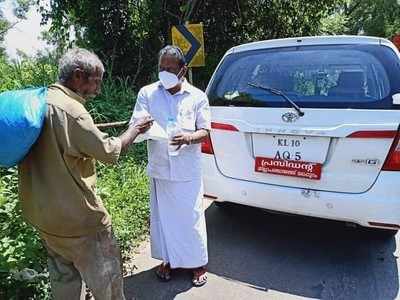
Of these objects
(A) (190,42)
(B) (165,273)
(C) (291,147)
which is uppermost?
(A) (190,42)

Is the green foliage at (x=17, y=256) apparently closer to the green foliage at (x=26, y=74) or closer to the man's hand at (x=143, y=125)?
the man's hand at (x=143, y=125)

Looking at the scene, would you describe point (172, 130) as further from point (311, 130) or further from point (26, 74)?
point (26, 74)

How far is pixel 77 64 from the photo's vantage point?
2.10 m

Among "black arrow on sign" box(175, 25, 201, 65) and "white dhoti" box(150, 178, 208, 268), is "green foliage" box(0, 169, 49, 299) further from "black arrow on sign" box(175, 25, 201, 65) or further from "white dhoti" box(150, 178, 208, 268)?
"black arrow on sign" box(175, 25, 201, 65)

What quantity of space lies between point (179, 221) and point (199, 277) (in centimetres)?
49

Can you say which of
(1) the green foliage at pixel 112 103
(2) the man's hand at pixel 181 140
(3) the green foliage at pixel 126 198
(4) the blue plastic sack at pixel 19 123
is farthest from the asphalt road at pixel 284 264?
(1) the green foliage at pixel 112 103

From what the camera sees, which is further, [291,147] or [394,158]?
[291,147]

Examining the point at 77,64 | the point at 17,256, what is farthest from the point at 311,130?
the point at 17,256

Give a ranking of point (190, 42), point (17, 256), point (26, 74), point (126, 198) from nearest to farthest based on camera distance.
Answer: point (17, 256), point (126, 198), point (190, 42), point (26, 74)

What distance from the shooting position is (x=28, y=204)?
222cm

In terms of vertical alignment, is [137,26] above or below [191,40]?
above

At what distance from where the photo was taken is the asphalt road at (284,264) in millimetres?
3252

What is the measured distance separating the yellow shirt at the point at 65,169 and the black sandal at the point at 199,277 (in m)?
1.33

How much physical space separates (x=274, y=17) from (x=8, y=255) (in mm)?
9191
